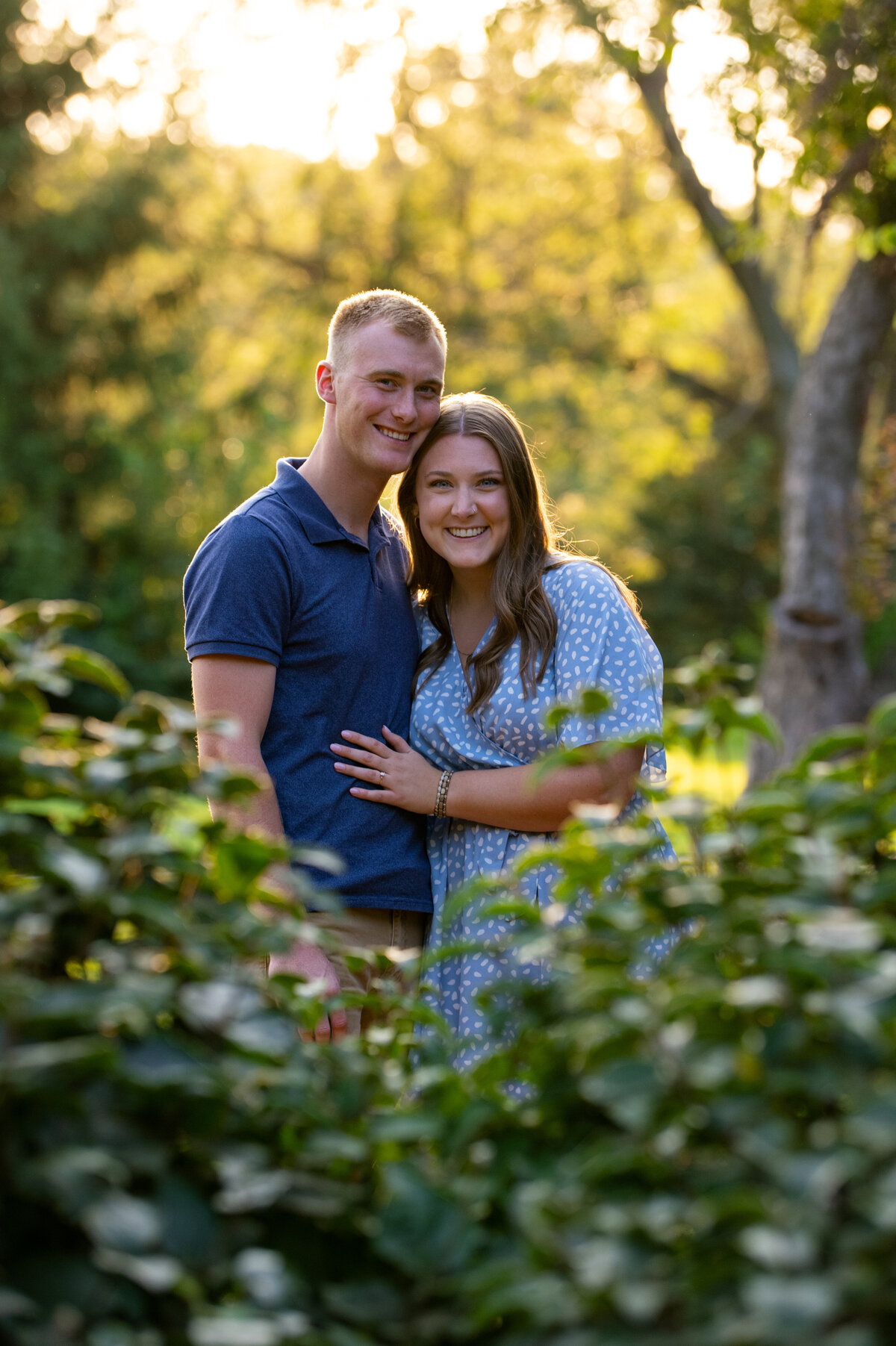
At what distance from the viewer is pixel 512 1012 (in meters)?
1.28

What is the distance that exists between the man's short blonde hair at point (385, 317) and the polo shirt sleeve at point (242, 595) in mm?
667

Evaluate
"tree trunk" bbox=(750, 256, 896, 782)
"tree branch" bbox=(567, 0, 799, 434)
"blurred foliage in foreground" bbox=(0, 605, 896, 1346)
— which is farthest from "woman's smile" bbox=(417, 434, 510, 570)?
"tree branch" bbox=(567, 0, 799, 434)

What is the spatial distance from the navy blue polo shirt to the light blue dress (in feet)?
0.34

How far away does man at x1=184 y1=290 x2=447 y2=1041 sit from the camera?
303 centimetres

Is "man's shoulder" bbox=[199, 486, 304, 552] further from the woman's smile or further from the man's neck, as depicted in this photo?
the woman's smile

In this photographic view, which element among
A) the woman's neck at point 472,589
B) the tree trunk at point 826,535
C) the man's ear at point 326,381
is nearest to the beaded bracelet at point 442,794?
the woman's neck at point 472,589

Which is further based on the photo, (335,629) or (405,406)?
(405,406)

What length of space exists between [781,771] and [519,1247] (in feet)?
1.73

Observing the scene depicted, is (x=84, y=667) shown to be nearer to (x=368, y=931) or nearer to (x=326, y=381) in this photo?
(x=368, y=931)

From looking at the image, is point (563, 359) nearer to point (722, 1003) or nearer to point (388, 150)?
point (388, 150)

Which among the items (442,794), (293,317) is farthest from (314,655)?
(293,317)

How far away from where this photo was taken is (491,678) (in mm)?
3238

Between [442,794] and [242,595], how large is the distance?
0.67 meters

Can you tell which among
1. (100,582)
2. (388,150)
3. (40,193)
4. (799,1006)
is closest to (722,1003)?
(799,1006)
